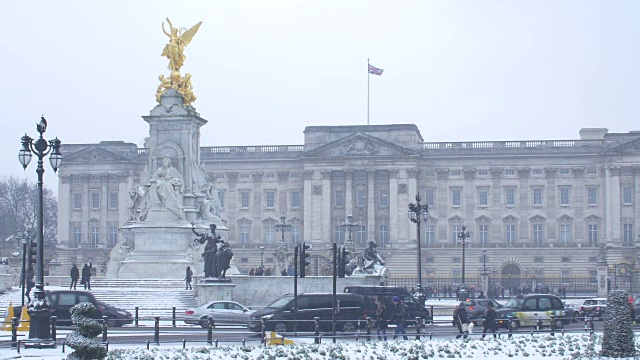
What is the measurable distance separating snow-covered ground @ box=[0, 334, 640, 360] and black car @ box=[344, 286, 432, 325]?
824 centimetres

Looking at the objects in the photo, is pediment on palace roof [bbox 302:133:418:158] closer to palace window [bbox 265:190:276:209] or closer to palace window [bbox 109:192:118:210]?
palace window [bbox 265:190:276:209]

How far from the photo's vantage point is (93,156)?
381 feet

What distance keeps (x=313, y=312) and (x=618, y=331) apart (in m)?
14.5

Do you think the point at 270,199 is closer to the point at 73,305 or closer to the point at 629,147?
the point at 629,147

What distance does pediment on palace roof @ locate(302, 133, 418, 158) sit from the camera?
366 ft

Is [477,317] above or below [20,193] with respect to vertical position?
below

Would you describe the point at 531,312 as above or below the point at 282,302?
below

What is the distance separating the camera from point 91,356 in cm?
2430

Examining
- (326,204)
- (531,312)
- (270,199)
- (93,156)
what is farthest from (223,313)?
(93,156)

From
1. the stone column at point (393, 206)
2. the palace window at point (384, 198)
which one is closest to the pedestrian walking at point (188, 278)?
the stone column at point (393, 206)

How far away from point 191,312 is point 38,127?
46.1 ft

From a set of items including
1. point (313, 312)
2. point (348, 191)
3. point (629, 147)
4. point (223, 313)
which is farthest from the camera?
point (348, 191)

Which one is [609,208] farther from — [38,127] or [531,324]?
[38,127]

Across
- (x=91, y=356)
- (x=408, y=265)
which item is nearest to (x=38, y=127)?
(x=91, y=356)
